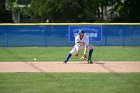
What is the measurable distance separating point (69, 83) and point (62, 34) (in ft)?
66.6

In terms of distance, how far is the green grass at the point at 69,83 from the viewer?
1204cm

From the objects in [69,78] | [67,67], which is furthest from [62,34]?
[69,78]

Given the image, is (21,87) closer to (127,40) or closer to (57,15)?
(127,40)

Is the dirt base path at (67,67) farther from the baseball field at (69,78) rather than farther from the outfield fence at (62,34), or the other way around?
the outfield fence at (62,34)

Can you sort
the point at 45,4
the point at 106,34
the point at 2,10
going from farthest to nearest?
1. the point at 2,10
2. the point at 45,4
3. the point at 106,34

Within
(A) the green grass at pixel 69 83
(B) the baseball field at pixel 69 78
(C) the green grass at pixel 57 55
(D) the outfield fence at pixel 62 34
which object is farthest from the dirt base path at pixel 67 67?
(D) the outfield fence at pixel 62 34

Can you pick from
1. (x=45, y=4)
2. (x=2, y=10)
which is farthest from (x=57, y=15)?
(x=2, y=10)

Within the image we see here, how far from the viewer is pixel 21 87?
12.5 m

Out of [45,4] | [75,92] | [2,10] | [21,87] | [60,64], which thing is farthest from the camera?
[2,10]

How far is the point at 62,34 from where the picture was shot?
33.6m

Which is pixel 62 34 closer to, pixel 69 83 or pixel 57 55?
pixel 57 55

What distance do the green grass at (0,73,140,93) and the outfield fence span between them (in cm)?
1795

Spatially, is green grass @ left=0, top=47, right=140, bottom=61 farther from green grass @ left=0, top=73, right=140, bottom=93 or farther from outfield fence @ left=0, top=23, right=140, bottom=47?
green grass @ left=0, top=73, right=140, bottom=93

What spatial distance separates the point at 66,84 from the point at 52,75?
7.37ft
